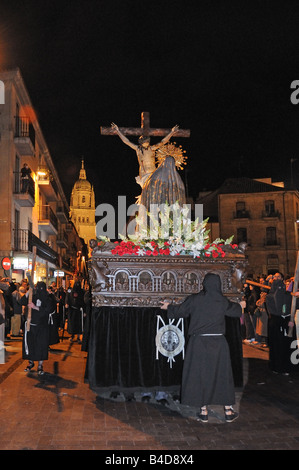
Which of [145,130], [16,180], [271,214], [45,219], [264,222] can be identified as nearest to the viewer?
[145,130]

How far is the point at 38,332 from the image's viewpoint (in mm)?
8641

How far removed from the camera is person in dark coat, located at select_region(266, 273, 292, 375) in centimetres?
861

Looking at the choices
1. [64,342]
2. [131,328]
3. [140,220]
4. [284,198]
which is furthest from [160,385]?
[284,198]

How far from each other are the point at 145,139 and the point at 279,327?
474 cm

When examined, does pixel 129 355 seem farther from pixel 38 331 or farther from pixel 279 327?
pixel 279 327

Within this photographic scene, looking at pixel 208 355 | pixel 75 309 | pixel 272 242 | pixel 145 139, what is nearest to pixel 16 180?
pixel 75 309

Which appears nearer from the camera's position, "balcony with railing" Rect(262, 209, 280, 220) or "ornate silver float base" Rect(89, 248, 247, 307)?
"ornate silver float base" Rect(89, 248, 247, 307)

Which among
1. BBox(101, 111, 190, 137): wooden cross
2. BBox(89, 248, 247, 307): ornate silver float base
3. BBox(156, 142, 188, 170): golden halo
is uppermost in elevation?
BBox(101, 111, 190, 137): wooden cross

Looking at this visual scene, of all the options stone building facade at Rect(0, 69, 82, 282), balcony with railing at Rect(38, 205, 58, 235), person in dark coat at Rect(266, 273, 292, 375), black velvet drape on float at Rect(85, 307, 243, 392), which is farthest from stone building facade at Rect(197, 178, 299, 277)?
black velvet drape on float at Rect(85, 307, 243, 392)

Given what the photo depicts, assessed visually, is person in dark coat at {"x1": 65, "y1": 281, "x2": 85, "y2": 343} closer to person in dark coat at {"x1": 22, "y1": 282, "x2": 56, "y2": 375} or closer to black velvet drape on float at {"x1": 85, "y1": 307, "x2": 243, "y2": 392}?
person in dark coat at {"x1": 22, "y1": 282, "x2": 56, "y2": 375}

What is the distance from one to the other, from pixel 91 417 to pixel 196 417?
1.35 meters

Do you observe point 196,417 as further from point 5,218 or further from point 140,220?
point 5,218

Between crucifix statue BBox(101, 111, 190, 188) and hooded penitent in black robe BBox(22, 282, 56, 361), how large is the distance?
3036 mm

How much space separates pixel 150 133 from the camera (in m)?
9.25
